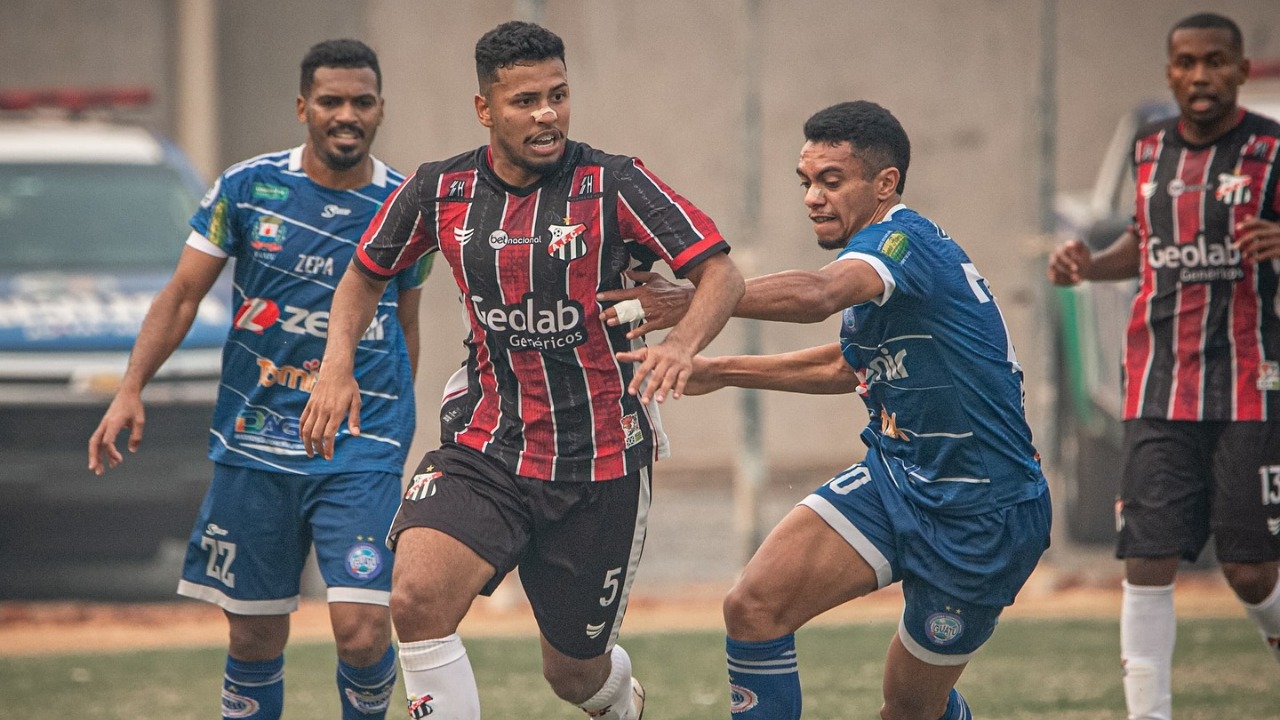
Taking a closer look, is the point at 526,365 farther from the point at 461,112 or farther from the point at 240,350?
the point at 461,112

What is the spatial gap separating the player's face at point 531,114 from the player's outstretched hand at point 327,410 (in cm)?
82

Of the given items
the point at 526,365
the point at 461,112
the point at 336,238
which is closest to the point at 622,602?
the point at 526,365

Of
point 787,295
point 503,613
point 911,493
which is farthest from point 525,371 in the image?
point 503,613

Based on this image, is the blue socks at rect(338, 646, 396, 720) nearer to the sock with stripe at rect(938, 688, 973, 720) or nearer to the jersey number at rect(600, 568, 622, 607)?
the jersey number at rect(600, 568, 622, 607)

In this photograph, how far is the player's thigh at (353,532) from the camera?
566 centimetres

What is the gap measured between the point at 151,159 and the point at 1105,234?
237 inches

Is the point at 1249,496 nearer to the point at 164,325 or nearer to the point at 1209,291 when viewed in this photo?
the point at 1209,291

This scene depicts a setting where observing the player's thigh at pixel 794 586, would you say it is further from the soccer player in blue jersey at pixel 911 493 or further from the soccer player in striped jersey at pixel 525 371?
the soccer player in striped jersey at pixel 525 371

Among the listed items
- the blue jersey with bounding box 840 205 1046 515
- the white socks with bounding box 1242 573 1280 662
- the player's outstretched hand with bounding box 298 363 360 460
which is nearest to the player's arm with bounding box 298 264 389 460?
the player's outstretched hand with bounding box 298 363 360 460

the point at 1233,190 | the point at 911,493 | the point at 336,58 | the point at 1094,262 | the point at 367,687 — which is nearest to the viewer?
the point at 911,493

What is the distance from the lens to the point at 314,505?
583cm

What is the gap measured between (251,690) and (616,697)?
121cm

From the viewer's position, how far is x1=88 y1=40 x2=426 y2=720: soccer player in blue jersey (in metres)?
5.79

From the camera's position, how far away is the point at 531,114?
5066 millimetres
